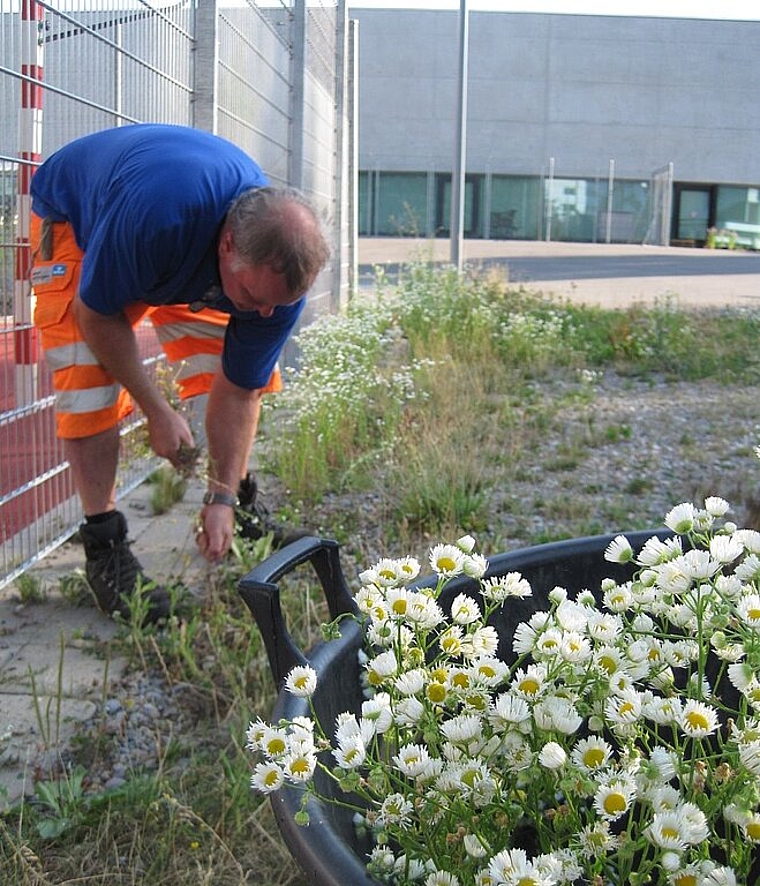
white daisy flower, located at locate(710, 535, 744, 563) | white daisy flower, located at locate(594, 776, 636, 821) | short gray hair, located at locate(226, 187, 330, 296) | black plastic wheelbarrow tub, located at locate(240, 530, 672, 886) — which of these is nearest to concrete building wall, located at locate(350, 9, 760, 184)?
short gray hair, located at locate(226, 187, 330, 296)

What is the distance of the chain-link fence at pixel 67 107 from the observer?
3.56 meters

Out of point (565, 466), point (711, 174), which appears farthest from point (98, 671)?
point (711, 174)

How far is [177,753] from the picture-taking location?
8.79 feet

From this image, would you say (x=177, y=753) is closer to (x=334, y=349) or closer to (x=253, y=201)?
(x=253, y=201)

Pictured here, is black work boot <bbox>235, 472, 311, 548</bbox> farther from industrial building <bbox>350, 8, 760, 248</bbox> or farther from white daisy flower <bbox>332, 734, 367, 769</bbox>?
industrial building <bbox>350, 8, 760, 248</bbox>

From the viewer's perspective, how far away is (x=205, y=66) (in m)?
5.11

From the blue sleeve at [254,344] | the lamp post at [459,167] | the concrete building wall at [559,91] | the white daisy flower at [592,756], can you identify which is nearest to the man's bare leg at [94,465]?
the blue sleeve at [254,344]

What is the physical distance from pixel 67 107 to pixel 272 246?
1.50 metres

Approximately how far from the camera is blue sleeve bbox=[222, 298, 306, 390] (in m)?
3.60

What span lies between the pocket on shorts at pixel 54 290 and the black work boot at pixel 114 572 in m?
0.68

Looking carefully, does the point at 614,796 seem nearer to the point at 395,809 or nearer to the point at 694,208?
the point at 395,809

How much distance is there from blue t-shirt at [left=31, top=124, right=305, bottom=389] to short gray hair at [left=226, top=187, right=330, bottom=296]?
0.65ft

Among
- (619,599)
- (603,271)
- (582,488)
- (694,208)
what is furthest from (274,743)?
(694,208)

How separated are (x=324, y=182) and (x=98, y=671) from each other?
713 centimetres
